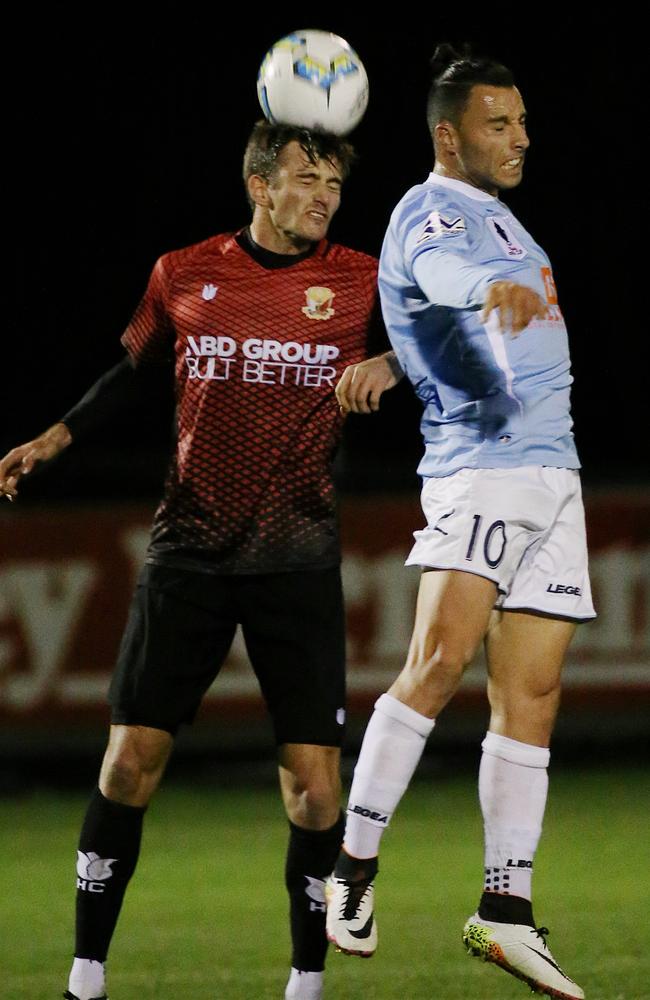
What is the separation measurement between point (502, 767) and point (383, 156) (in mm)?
11007

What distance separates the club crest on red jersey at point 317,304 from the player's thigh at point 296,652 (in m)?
0.67

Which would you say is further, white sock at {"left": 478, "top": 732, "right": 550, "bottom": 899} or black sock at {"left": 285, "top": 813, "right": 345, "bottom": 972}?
black sock at {"left": 285, "top": 813, "right": 345, "bottom": 972}

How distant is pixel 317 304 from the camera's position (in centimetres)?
465

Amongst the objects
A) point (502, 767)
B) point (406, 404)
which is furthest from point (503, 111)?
point (406, 404)

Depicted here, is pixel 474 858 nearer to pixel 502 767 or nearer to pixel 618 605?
pixel 618 605

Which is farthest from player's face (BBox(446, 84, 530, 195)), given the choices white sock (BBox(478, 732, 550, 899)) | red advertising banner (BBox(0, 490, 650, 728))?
red advertising banner (BBox(0, 490, 650, 728))

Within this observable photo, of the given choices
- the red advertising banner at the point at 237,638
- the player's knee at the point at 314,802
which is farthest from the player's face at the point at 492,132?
the red advertising banner at the point at 237,638

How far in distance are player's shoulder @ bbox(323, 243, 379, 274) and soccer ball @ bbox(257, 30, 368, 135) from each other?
32 centimetres

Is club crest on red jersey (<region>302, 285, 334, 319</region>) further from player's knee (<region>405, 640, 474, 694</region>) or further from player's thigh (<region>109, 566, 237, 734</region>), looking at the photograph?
player's knee (<region>405, 640, 474, 694</region>)

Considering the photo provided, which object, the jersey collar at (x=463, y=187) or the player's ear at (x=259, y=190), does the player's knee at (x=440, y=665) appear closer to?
the jersey collar at (x=463, y=187)

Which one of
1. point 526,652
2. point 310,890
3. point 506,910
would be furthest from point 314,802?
point 526,652

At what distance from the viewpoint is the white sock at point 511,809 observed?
173 inches

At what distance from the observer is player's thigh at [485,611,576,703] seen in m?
4.40

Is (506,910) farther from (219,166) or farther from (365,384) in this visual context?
(219,166)
